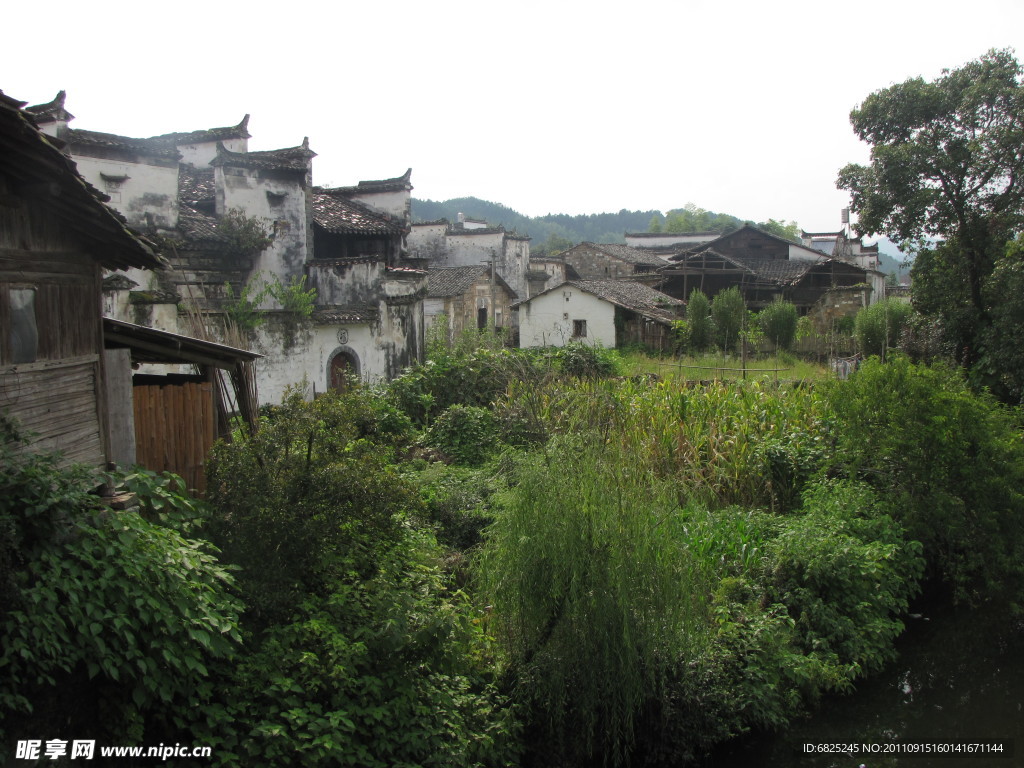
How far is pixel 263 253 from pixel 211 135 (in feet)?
13.9

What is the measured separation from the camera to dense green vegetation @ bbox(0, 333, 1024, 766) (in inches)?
204

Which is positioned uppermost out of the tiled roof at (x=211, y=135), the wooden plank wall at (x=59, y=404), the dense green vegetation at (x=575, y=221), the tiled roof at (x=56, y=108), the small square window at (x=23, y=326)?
the dense green vegetation at (x=575, y=221)

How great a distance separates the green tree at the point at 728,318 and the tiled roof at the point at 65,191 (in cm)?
2390

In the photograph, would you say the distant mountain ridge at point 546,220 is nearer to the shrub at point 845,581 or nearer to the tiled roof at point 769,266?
the tiled roof at point 769,266

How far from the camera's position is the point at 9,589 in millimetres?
4730

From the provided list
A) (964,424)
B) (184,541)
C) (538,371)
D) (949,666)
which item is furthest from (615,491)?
(538,371)

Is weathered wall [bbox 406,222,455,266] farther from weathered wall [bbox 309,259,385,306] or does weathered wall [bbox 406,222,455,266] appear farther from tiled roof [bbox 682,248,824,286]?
weathered wall [bbox 309,259,385,306]

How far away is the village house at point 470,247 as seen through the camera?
129 feet

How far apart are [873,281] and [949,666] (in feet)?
111

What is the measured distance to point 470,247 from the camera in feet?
130

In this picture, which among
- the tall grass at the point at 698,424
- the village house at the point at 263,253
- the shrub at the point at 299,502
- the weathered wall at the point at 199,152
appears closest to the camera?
the shrub at the point at 299,502

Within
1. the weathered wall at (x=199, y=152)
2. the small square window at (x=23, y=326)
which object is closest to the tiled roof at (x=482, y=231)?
the weathered wall at (x=199, y=152)

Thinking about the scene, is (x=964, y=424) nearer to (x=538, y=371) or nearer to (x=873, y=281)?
(x=538, y=371)

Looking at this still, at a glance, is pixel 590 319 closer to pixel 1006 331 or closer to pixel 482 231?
pixel 482 231
